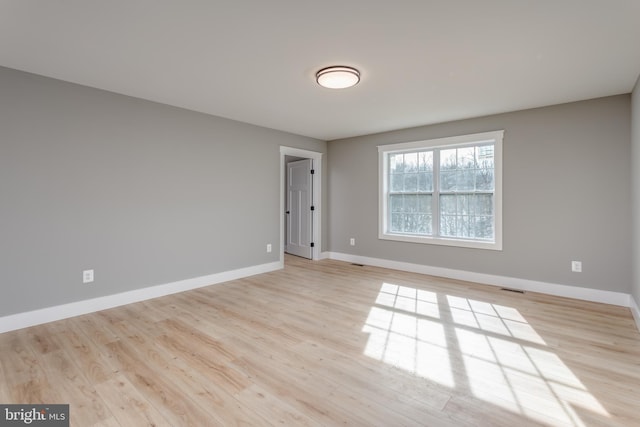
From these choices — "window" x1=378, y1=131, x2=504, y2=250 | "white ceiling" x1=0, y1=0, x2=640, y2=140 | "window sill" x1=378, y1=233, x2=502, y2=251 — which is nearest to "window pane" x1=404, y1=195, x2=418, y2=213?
"window" x1=378, y1=131, x2=504, y2=250

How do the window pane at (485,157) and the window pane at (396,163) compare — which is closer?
the window pane at (485,157)

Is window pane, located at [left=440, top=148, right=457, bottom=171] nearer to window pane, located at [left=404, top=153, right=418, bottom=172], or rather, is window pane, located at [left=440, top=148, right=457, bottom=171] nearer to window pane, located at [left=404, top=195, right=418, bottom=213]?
window pane, located at [left=404, top=153, right=418, bottom=172]

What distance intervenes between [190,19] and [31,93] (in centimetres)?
205

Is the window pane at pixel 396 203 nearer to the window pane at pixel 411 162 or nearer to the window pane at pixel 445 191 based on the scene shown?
the window pane at pixel 445 191

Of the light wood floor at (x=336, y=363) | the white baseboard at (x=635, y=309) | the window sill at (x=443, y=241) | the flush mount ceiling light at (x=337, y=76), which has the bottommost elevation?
the light wood floor at (x=336, y=363)

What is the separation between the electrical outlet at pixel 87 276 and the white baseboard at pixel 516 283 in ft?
13.5

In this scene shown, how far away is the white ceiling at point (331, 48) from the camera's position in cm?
197

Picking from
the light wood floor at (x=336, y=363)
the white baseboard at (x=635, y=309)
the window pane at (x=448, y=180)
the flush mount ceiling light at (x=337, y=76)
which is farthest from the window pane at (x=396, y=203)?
the white baseboard at (x=635, y=309)

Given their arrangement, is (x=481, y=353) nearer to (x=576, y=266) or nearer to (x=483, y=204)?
(x=576, y=266)

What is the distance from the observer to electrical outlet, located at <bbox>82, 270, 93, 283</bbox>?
10.7 feet

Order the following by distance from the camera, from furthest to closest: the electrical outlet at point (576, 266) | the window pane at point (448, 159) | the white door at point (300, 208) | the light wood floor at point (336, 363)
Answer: the white door at point (300, 208) → the window pane at point (448, 159) → the electrical outlet at point (576, 266) → the light wood floor at point (336, 363)

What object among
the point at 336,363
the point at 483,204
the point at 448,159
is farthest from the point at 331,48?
the point at 483,204

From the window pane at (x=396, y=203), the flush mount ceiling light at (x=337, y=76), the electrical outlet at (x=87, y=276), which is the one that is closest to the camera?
the flush mount ceiling light at (x=337, y=76)

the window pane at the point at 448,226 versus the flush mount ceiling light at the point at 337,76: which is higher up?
the flush mount ceiling light at the point at 337,76
